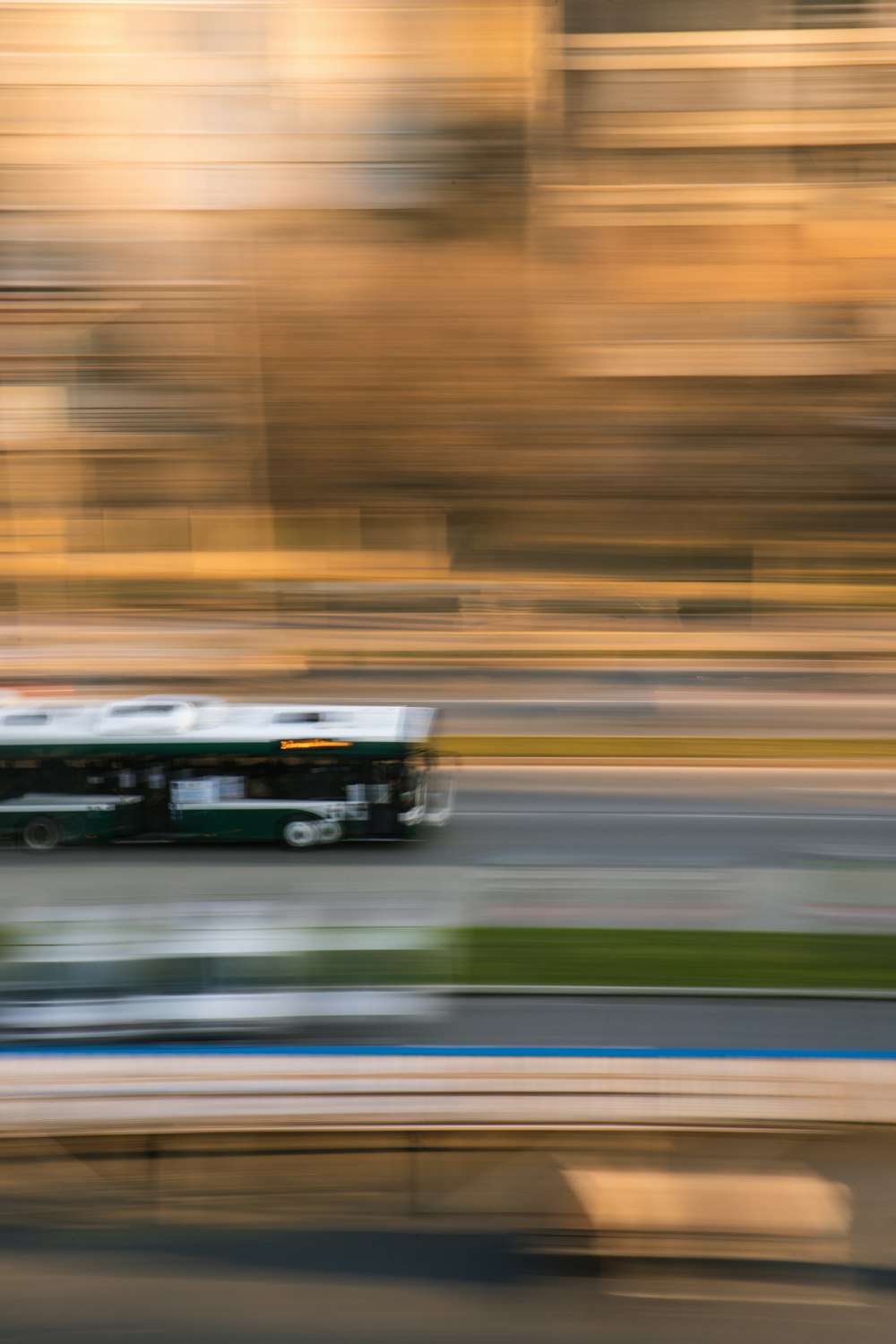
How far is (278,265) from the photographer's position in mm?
35750

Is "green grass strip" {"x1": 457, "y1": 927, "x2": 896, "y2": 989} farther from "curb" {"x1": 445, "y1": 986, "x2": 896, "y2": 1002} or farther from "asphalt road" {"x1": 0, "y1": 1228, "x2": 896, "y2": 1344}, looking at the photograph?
"asphalt road" {"x1": 0, "y1": 1228, "x2": 896, "y2": 1344}

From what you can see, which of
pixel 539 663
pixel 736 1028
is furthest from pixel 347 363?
pixel 736 1028

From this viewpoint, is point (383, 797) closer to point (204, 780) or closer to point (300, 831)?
point (300, 831)

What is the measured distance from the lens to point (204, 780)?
1027 centimetres

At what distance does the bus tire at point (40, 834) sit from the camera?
10367 mm

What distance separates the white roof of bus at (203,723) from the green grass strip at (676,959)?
3.03m

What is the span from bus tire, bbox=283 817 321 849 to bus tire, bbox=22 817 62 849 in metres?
1.85

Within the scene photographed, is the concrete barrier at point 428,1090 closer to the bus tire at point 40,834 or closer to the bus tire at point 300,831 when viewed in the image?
the bus tire at point 300,831


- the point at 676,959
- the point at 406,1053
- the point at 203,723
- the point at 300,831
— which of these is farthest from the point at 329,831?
the point at 406,1053

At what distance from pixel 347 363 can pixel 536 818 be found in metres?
25.7

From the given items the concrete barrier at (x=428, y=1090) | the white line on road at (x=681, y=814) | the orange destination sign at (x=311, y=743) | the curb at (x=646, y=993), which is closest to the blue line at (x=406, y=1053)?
the concrete barrier at (x=428, y=1090)

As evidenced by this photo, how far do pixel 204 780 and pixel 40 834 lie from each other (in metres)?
1.42

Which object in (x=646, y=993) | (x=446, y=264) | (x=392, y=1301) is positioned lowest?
(x=392, y=1301)

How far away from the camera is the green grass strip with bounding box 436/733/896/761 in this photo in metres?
13.8
